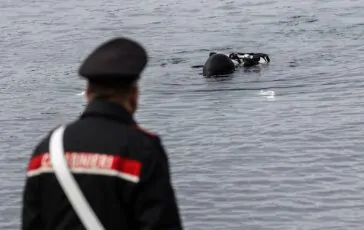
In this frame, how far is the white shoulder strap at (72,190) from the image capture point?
430 cm

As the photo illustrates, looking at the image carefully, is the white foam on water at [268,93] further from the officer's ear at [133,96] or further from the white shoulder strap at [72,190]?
the white shoulder strap at [72,190]

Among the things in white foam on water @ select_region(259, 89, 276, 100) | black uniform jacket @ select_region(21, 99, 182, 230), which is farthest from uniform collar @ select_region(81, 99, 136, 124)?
white foam on water @ select_region(259, 89, 276, 100)

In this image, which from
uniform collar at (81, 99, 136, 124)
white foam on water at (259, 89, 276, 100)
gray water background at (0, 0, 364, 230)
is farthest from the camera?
white foam on water at (259, 89, 276, 100)

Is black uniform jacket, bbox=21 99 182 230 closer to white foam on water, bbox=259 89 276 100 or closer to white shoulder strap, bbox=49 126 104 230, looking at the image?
white shoulder strap, bbox=49 126 104 230

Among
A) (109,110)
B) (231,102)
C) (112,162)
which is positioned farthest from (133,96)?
(231,102)

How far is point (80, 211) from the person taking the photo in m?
4.33

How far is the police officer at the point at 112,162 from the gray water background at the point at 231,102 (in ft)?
26.6

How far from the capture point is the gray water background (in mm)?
13359

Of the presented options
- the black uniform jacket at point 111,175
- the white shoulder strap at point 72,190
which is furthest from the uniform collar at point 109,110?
the white shoulder strap at point 72,190

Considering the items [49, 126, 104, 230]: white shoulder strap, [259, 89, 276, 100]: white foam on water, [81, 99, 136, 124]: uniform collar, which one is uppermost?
[81, 99, 136, 124]: uniform collar

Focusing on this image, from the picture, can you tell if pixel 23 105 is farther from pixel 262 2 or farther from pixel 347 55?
pixel 262 2

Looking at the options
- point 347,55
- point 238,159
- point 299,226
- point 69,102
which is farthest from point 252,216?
point 347,55

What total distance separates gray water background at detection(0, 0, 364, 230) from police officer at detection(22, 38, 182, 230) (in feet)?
26.6

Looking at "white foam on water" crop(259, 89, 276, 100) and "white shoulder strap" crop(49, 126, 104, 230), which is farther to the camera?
"white foam on water" crop(259, 89, 276, 100)
